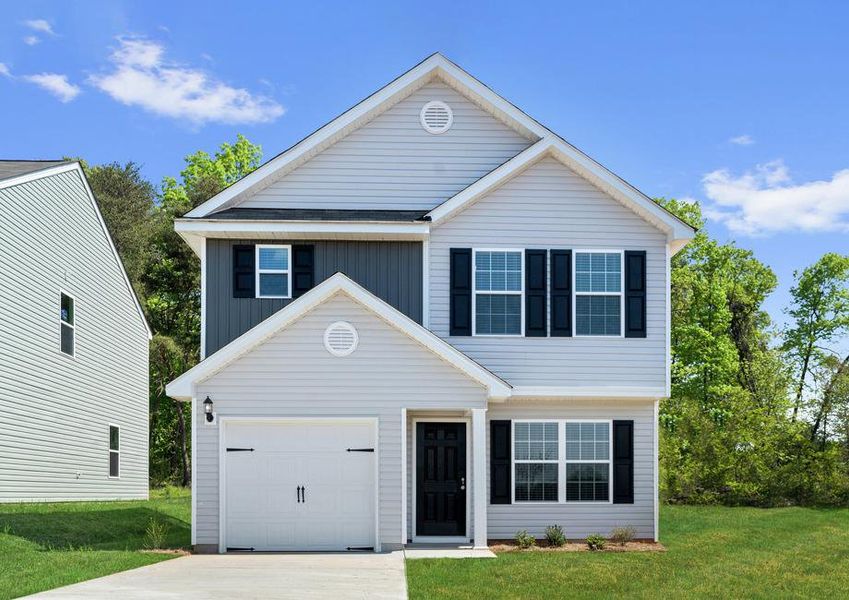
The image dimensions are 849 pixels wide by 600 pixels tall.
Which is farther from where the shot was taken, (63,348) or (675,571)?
(63,348)

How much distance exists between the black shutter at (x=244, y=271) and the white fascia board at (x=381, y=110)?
94 centimetres

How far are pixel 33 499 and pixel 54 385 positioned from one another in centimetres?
269

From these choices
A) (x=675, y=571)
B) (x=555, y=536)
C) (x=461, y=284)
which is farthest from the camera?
(x=461, y=284)

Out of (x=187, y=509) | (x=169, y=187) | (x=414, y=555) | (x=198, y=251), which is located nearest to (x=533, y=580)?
(x=414, y=555)

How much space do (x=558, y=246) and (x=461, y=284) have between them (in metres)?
1.93

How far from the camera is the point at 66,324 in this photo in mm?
25125

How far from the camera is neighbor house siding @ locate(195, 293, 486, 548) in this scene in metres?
17.4

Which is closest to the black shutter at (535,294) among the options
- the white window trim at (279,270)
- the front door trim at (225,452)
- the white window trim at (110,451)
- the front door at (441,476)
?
the front door at (441,476)

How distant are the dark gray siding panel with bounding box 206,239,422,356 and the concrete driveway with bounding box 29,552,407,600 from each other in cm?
442

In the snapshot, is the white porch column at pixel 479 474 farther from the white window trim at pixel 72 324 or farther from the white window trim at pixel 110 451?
the white window trim at pixel 110 451

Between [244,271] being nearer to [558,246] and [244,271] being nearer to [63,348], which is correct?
[558,246]

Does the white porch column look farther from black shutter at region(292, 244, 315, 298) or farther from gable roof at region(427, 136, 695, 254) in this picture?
black shutter at region(292, 244, 315, 298)

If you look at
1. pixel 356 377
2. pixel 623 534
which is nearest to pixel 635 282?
pixel 623 534

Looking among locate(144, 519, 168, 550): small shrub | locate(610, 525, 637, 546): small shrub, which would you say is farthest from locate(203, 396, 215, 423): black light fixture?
locate(610, 525, 637, 546): small shrub
